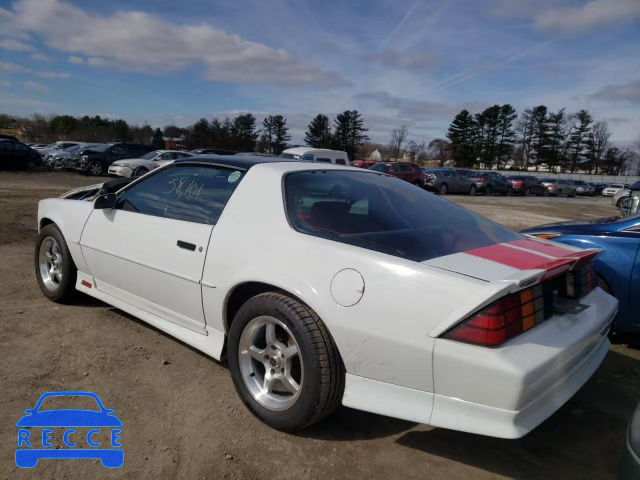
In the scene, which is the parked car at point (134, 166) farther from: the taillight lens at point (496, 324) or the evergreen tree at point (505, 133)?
the evergreen tree at point (505, 133)

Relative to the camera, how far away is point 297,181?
9.41ft

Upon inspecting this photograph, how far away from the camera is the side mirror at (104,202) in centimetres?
349

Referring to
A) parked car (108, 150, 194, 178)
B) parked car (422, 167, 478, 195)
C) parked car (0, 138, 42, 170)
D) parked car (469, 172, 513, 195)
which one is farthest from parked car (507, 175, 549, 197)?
parked car (0, 138, 42, 170)

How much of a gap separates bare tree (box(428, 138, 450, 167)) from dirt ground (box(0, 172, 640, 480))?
79570mm

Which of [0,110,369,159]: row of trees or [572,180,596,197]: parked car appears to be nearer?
[572,180,596,197]: parked car

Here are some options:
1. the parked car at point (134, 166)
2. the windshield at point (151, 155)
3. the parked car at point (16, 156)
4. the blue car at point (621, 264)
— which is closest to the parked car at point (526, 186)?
the windshield at point (151, 155)

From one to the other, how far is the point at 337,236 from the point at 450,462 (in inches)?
48.7

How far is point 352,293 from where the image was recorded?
2.15 meters

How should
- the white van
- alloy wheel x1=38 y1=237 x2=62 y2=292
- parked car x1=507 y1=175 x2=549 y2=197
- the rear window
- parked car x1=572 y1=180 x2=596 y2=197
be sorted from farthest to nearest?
parked car x1=572 y1=180 x2=596 y2=197, parked car x1=507 y1=175 x2=549 y2=197, the white van, alloy wheel x1=38 y1=237 x2=62 y2=292, the rear window

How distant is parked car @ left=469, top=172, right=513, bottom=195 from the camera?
27492 millimetres

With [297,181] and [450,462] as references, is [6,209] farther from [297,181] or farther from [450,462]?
[450,462]

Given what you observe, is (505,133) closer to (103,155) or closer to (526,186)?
(526,186)

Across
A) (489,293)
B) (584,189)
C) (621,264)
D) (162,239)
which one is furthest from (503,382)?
(584,189)

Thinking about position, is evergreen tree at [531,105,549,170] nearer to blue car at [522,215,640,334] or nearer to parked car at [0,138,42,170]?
parked car at [0,138,42,170]
